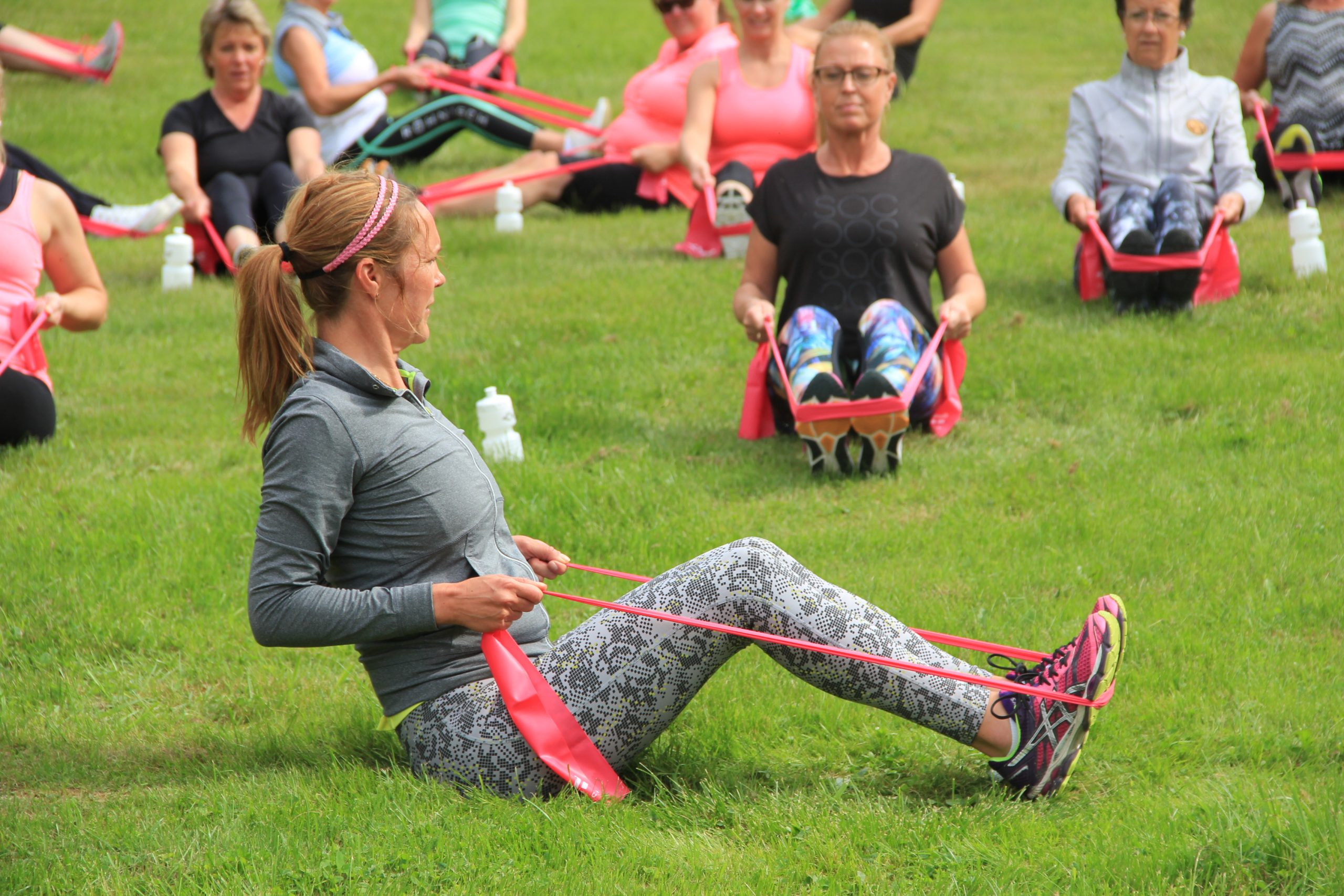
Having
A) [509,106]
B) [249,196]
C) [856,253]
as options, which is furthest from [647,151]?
[856,253]

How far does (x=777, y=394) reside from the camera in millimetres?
5512

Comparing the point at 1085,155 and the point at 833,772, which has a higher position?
the point at 1085,155

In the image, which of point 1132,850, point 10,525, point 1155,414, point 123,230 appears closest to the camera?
point 1132,850

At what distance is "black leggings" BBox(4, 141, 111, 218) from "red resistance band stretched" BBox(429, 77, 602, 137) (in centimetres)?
255

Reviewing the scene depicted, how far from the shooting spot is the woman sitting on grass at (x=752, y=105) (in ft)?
26.7

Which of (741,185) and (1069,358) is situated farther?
(741,185)

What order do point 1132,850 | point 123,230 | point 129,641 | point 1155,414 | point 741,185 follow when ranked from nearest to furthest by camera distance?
point 1132,850
point 129,641
point 1155,414
point 741,185
point 123,230

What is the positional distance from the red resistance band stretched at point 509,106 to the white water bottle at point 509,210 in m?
0.97

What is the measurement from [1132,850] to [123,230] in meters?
8.35

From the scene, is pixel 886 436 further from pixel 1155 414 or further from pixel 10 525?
pixel 10 525

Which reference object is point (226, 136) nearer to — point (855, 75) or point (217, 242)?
point (217, 242)

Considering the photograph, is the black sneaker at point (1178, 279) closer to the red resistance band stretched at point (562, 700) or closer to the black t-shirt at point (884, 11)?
the red resistance band stretched at point (562, 700)

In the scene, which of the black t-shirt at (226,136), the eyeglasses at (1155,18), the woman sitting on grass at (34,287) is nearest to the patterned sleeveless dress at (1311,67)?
the eyeglasses at (1155,18)

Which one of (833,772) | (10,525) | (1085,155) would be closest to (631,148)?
(1085,155)
